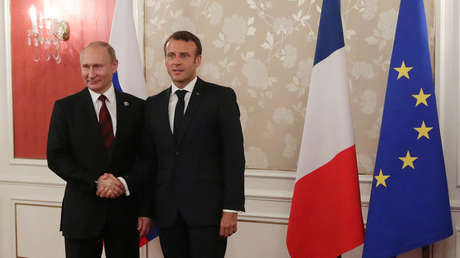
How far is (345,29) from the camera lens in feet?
7.86

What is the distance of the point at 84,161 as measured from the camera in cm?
179

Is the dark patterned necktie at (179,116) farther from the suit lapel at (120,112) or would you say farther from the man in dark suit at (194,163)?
the suit lapel at (120,112)

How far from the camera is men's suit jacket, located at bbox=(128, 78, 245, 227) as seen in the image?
1.72 m

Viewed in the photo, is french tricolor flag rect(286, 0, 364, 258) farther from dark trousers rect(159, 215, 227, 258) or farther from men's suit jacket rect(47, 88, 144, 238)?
men's suit jacket rect(47, 88, 144, 238)

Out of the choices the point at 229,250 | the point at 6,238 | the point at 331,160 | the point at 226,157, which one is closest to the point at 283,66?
the point at 331,160

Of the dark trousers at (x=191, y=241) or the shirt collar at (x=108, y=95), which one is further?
the shirt collar at (x=108, y=95)

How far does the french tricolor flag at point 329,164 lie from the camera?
2092 mm

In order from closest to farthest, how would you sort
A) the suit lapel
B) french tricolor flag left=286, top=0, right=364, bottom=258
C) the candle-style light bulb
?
the suit lapel, french tricolor flag left=286, top=0, right=364, bottom=258, the candle-style light bulb

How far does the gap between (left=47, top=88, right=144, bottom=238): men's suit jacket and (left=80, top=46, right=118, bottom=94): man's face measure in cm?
8

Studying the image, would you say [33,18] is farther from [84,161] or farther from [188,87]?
[188,87]

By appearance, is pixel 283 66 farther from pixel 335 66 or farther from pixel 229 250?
pixel 229 250

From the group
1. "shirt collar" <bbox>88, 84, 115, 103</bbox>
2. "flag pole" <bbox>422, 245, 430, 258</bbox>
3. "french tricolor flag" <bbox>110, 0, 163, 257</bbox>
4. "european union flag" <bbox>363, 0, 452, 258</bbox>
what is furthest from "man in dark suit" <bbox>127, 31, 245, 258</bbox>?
"flag pole" <bbox>422, 245, 430, 258</bbox>

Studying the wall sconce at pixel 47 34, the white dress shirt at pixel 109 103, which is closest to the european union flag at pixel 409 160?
the white dress shirt at pixel 109 103

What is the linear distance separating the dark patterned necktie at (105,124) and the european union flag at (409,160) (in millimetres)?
1209
